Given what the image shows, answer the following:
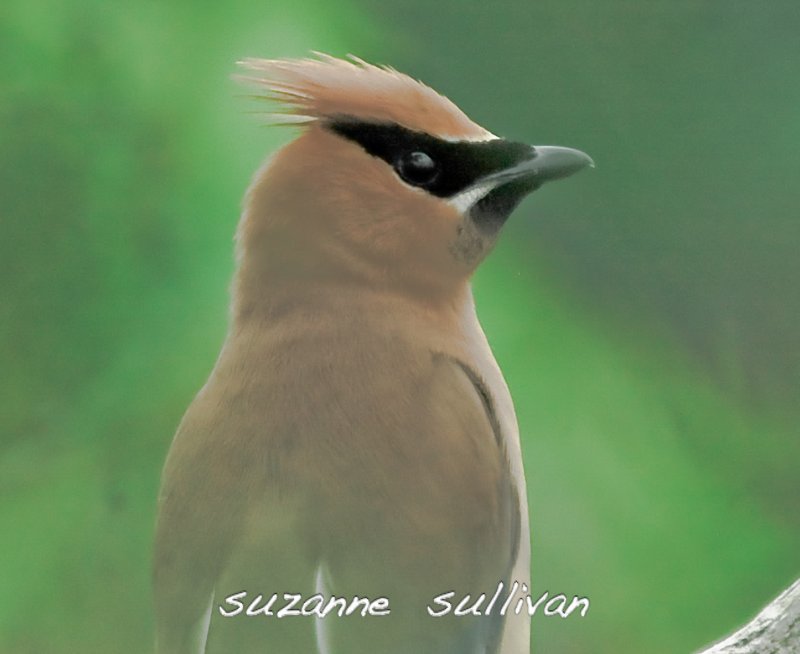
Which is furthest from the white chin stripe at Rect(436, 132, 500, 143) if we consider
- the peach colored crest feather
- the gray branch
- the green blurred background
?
the gray branch

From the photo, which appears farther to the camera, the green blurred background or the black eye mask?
the green blurred background

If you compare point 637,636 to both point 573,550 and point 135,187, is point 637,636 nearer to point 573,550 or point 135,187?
point 573,550

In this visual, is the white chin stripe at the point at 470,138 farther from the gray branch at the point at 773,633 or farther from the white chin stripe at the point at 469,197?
the gray branch at the point at 773,633

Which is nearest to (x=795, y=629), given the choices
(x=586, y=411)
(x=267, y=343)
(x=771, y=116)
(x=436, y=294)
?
(x=586, y=411)

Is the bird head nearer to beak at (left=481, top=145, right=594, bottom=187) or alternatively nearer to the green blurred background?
beak at (left=481, top=145, right=594, bottom=187)

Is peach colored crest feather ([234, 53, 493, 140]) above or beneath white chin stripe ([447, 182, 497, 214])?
above

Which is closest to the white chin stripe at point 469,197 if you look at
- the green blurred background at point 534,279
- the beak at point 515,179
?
the beak at point 515,179

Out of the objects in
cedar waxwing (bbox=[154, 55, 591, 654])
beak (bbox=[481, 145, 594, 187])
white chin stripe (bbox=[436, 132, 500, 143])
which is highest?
white chin stripe (bbox=[436, 132, 500, 143])

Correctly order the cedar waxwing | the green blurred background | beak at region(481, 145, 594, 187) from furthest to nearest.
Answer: the green blurred background → beak at region(481, 145, 594, 187) → the cedar waxwing
